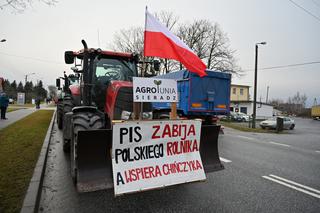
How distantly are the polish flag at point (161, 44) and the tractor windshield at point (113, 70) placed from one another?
6.42ft

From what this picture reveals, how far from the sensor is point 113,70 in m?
5.49

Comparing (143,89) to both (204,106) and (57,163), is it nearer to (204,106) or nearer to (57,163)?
(57,163)

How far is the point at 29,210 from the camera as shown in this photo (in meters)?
2.98

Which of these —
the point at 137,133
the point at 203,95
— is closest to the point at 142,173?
the point at 137,133

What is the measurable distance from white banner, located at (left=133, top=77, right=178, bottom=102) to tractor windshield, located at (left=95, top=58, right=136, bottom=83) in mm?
1993

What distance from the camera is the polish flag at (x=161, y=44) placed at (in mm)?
3611

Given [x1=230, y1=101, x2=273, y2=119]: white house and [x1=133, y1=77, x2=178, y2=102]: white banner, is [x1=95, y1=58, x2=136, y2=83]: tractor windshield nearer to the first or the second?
[x1=133, y1=77, x2=178, y2=102]: white banner

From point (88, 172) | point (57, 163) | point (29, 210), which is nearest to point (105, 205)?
point (88, 172)

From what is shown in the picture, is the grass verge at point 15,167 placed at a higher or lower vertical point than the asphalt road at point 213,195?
higher

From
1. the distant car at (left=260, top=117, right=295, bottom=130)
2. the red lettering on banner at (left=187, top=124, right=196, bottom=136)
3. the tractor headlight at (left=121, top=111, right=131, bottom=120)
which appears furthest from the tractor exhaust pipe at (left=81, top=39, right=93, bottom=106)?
the distant car at (left=260, top=117, right=295, bottom=130)

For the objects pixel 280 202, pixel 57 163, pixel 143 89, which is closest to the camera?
pixel 143 89

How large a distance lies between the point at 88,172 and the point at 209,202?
1.96m

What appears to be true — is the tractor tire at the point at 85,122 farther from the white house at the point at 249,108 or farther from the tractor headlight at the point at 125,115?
the white house at the point at 249,108

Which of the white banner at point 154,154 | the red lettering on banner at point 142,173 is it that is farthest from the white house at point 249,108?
Result: the red lettering on banner at point 142,173
